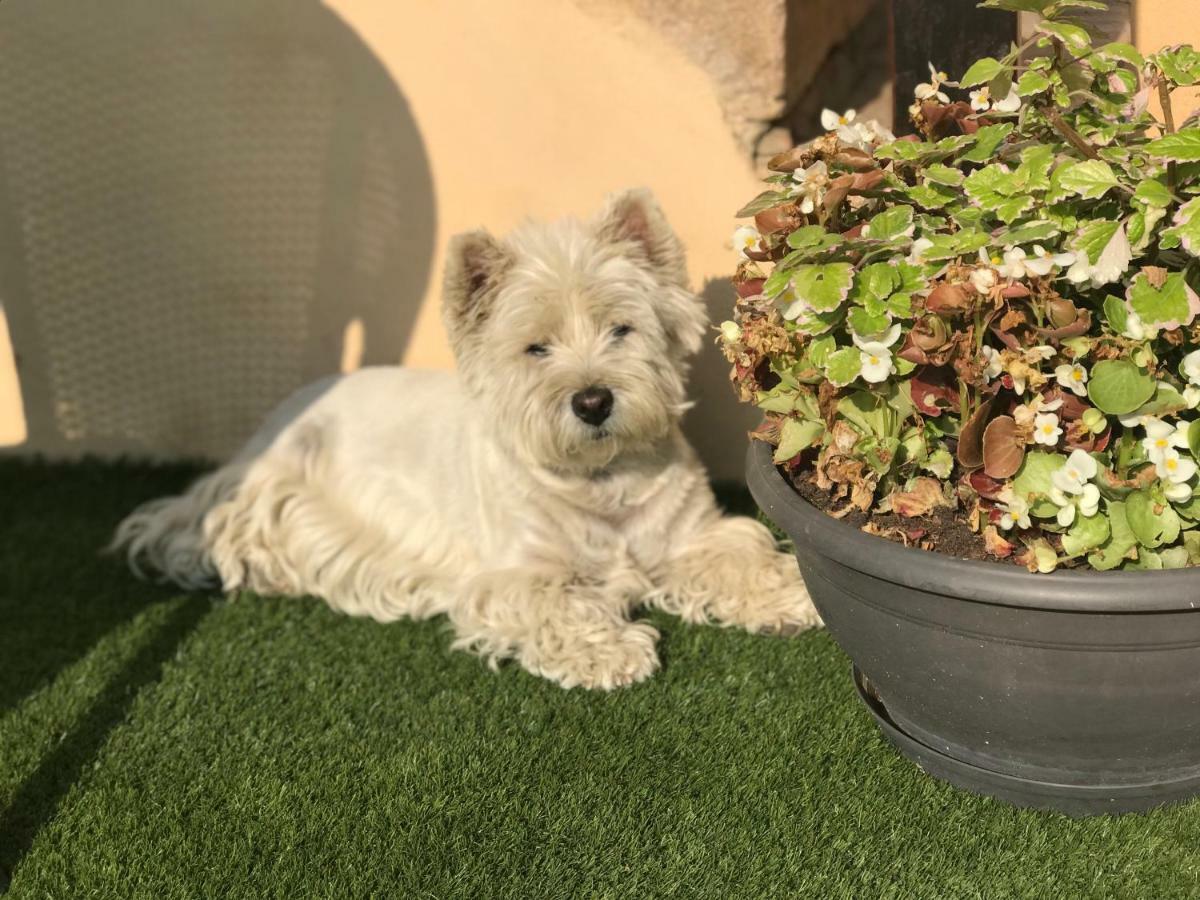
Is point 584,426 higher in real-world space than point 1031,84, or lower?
lower

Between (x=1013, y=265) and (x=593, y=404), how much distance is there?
4.19 feet

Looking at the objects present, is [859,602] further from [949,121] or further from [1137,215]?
[949,121]

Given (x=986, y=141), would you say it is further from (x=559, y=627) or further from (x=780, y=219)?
(x=559, y=627)

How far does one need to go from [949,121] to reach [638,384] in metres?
1.06

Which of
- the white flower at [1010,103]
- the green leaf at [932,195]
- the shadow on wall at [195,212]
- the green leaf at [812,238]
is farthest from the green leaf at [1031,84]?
the shadow on wall at [195,212]

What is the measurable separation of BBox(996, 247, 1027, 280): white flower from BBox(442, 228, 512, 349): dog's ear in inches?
60.4

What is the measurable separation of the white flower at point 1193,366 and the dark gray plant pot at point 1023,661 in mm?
338

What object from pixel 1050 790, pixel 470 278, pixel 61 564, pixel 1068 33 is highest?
pixel 1068 33

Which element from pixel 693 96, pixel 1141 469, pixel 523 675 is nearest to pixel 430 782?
pixel 523 675

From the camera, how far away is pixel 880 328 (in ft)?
6.95

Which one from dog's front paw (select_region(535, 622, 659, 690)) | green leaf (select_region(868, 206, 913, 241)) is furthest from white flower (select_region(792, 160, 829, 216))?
dog's front paw (select_region(535, 622, 659, 690))

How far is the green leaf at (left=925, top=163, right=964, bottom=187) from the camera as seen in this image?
2.18 meters

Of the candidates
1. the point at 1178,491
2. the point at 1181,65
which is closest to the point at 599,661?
the point at 1178,491

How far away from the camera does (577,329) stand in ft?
10.3
